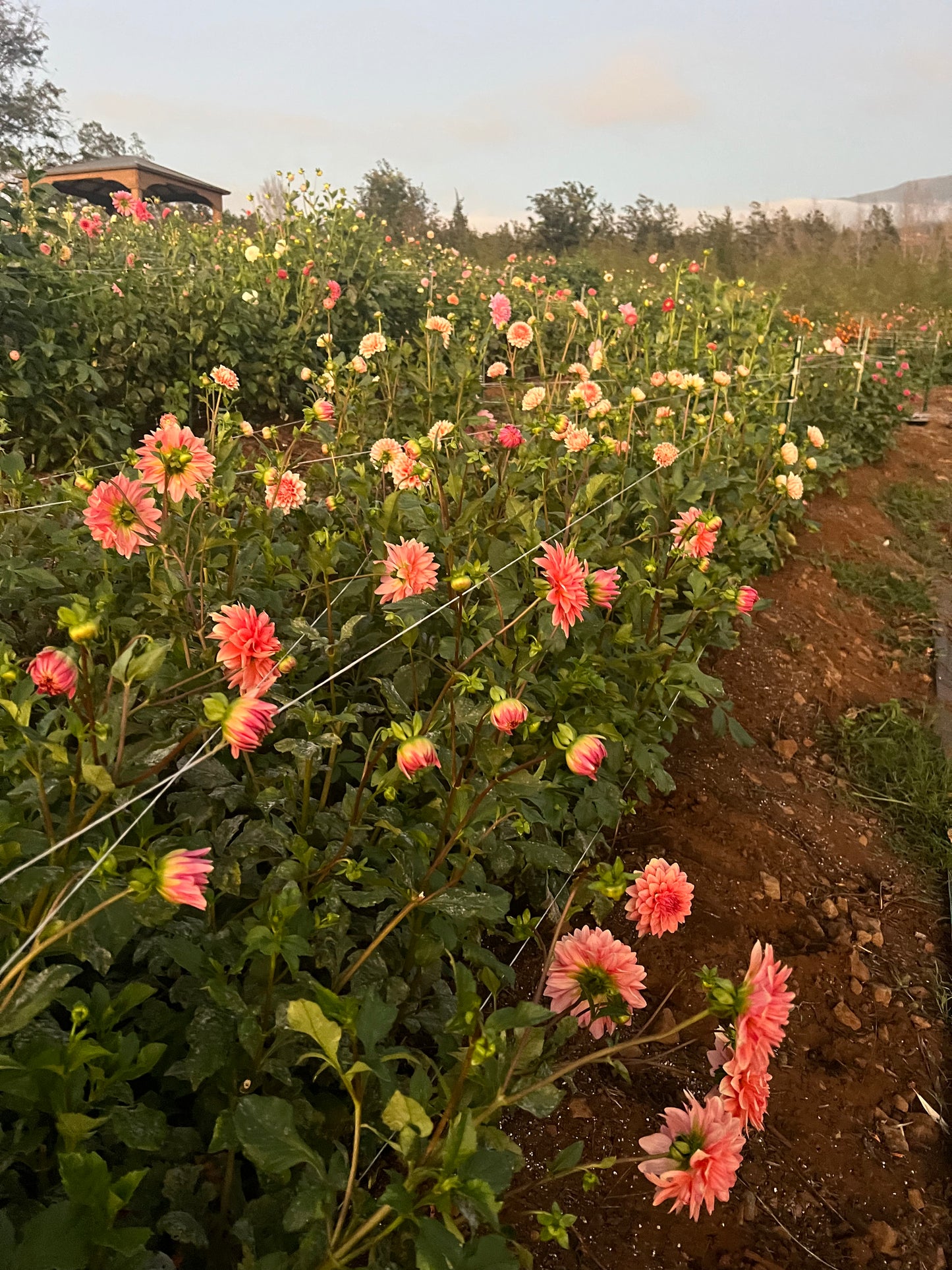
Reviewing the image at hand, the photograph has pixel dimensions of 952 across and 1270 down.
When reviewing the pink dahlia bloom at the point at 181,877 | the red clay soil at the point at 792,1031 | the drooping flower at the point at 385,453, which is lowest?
the red clay soil at the point at 792,1031

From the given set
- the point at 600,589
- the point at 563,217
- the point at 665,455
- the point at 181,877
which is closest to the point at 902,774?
the point at 665,455

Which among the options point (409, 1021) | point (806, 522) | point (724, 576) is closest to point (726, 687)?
point (724, 576)

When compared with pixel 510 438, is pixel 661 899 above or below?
below

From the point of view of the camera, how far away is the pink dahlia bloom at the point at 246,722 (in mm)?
695

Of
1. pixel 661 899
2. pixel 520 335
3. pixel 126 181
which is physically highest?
pixel 126 181

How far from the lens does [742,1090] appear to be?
708mm

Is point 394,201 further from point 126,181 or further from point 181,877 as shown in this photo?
point 181,877

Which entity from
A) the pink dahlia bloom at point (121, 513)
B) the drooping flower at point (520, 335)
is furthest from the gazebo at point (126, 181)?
the pink dahlia bloom at point (121, 513)

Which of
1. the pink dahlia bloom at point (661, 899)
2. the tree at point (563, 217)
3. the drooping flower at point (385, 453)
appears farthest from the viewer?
the tree at point (563, 217)

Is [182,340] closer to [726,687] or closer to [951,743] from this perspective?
[726,687]

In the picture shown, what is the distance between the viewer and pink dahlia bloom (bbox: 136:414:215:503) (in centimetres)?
113

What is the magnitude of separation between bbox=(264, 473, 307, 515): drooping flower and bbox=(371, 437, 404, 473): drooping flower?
244mm

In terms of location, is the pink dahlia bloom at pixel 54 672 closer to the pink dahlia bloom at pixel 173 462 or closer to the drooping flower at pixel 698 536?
the pink dahlia bloom at pixel 173 462

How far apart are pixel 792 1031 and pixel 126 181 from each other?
69.5 feet
